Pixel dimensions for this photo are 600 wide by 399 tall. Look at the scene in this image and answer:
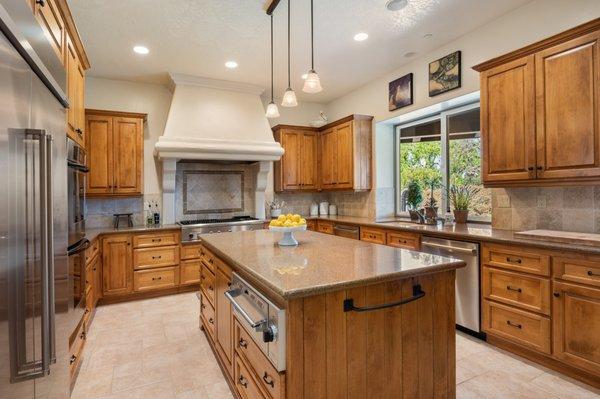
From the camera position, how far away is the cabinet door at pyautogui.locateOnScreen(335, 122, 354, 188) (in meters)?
4.86

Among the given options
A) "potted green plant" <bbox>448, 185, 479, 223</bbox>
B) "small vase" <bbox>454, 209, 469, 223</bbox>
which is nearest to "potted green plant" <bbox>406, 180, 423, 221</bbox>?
"potted green plant" <bbox>448, 185, 479, 223</bbox>

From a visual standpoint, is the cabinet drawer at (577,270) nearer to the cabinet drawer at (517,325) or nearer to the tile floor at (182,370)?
the cabinet drawer at (517,325)

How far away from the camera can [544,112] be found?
2.54 m

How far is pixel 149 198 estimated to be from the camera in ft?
15.5

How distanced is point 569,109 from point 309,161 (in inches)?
145

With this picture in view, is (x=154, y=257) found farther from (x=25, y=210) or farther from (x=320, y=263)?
(x=25, y=210)

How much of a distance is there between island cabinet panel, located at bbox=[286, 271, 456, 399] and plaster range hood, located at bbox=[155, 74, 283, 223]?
3445 millimetres

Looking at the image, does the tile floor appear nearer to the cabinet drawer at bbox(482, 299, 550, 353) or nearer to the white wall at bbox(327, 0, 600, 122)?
the cabinet drawer at bbox(482, 299, 550, 353)

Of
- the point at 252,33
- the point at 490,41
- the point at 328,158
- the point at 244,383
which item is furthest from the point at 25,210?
the point at 328,158

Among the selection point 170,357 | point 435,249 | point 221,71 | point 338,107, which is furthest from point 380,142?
point 170,357

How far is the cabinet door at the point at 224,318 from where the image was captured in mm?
2079

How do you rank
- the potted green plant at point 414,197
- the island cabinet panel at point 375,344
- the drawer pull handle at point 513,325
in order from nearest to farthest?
the island cabinet panel at point 375,344, the drawer pull handle at point 513,325, the potted green plant at point 414,197

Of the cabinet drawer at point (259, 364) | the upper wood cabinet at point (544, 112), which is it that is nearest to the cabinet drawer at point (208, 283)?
the cabinet drawer at point (259, 364)

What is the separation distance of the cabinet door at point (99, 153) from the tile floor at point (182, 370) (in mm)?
1737
